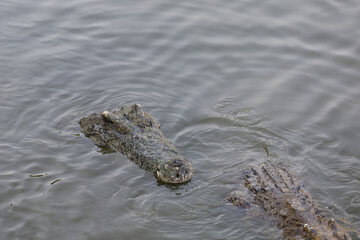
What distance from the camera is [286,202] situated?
6.49 meters

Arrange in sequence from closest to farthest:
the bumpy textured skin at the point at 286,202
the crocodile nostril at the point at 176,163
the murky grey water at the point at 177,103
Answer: the bumpy textured skin at the point at 286,202
the murky grey water at the point at 177,103
the crocodile nostril at the point at 176,163

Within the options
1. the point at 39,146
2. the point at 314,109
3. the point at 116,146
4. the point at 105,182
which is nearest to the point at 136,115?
the point at 116,146

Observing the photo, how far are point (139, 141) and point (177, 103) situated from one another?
2.12 meters

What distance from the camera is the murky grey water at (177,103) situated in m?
7.28

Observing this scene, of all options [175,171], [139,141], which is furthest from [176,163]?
[139,141]

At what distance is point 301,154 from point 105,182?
3453 mm

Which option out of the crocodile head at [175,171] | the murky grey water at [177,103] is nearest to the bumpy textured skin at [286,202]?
the murky grey water at [177,103]

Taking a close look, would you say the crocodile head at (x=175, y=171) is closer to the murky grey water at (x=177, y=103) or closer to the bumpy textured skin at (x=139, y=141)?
the bumpy textured skin at (x=139, y=141)

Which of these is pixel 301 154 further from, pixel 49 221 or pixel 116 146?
pixel 49 221

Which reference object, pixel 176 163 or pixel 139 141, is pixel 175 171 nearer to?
pixel 176 163

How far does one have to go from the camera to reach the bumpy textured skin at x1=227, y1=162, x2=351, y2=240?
602 cm

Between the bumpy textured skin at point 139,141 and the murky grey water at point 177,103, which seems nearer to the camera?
the murky grey water at point 177,103

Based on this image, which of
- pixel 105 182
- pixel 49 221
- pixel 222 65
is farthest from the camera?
pixel 222 65

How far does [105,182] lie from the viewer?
8023 millimetres
